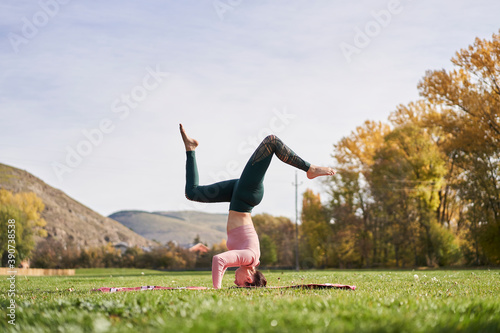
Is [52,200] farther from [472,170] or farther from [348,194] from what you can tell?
[472,170]

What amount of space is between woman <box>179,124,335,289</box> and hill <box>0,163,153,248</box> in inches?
3241

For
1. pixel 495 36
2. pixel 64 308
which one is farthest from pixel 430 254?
pixel 64 308

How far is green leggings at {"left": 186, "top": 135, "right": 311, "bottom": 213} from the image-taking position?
6.56 meters

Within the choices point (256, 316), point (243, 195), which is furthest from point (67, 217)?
point (256, 316)

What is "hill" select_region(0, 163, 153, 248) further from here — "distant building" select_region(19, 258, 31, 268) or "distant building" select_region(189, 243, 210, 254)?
"distant building" select_region(189, 243, 210, 254)

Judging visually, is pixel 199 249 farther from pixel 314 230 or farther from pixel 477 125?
pixel 477 125

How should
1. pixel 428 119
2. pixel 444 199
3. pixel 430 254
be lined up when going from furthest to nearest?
pixel 444 199
pixel 430 254
pixel 428 119

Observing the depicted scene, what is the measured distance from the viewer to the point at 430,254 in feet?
118

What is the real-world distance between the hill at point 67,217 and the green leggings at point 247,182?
270 feet

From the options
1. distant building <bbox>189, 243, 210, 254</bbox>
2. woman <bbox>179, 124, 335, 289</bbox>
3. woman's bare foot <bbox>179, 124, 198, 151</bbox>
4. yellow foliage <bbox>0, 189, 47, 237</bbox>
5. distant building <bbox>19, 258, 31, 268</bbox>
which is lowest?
distant building <bbox>19, 258, 31, 268</bbox>

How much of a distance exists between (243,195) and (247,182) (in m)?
0.20

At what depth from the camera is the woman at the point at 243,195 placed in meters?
6.54

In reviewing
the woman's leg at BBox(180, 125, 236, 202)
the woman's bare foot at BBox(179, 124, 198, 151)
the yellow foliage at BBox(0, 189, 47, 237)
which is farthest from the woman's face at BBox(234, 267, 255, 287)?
the yellow foliage at BBox(0, 189, 47, 237)

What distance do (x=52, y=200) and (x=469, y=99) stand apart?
88.7 m
